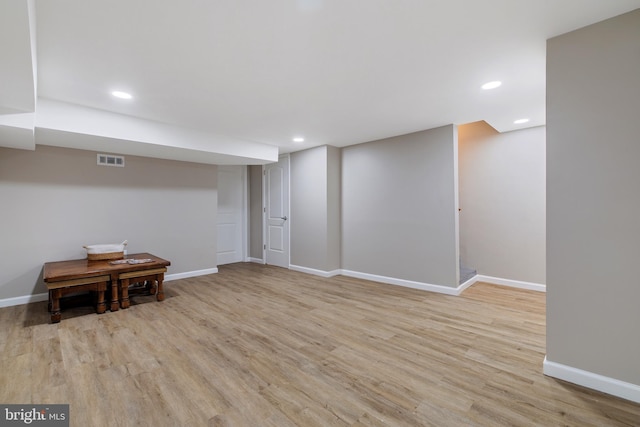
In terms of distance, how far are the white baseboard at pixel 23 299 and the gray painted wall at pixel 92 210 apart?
0.17 feet

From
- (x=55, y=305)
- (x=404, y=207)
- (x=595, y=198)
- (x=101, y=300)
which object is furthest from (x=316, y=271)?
(x=595, y=198)

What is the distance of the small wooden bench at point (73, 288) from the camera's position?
2908 millimetres

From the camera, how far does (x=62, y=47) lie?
198cm

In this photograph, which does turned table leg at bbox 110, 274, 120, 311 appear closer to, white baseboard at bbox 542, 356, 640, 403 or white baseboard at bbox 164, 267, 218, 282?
white baseboard at bbox 164, 267, 218, 282

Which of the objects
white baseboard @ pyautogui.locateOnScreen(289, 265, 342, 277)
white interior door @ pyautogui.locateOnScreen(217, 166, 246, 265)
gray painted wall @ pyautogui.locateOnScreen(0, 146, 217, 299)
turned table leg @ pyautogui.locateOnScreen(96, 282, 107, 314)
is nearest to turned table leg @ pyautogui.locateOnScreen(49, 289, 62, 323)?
turned table leg @ pyautogui.locateOnScreen(96, 282, 107, 314)

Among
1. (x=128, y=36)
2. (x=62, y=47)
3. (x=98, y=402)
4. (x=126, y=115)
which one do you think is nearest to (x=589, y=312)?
(x=98, y=402)

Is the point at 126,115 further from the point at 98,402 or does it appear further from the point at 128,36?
the point at 98,402

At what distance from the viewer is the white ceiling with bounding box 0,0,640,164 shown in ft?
5.39

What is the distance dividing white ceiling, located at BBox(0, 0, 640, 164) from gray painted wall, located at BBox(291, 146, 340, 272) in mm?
1300

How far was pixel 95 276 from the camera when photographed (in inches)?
124

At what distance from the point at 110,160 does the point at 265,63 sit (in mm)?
3303

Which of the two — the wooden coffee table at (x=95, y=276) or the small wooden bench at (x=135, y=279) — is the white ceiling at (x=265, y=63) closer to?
the wooden coffee table at (x=95, y=276)

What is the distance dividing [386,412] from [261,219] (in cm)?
511

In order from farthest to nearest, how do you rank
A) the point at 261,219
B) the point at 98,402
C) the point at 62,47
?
the point at 261,219 < the point at 62,47 < the point at 98,402
